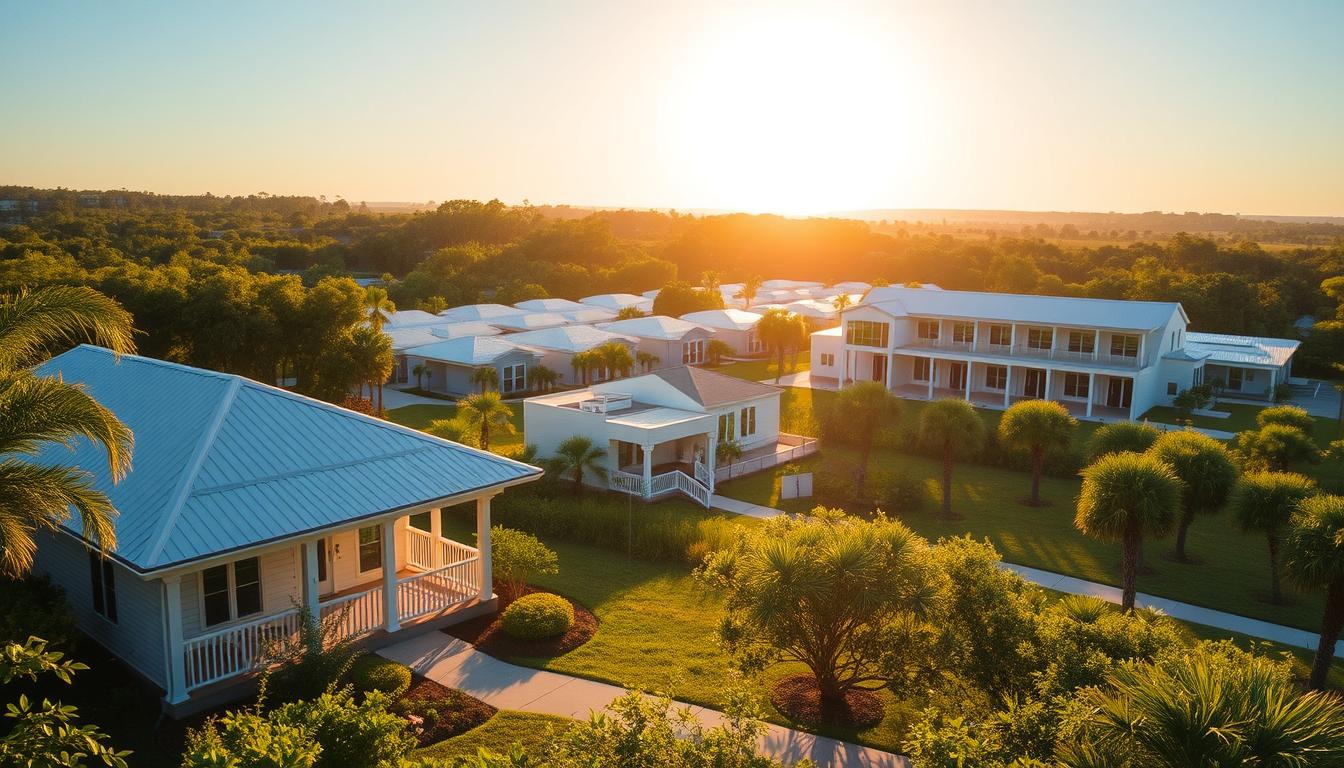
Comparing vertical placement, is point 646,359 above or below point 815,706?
above

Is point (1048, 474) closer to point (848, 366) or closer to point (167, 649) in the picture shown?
point (848, 366)

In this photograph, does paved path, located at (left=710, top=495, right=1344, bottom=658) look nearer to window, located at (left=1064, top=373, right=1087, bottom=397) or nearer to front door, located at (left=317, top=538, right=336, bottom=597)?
front door, located at (left=317, top=538, right=336, bottom=597)

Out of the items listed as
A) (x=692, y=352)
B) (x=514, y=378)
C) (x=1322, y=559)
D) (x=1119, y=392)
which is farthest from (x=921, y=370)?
(x=1322, y=559)

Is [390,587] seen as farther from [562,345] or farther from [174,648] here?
[562,345]

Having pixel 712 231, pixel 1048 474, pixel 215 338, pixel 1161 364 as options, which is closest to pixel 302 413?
pixel 215 338

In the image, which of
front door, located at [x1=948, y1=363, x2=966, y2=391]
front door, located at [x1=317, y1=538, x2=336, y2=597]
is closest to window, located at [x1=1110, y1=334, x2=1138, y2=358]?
front door, located at [x1=948, y1=363, x2=966, y2=391]

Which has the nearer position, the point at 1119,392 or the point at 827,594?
the point at 827,594
